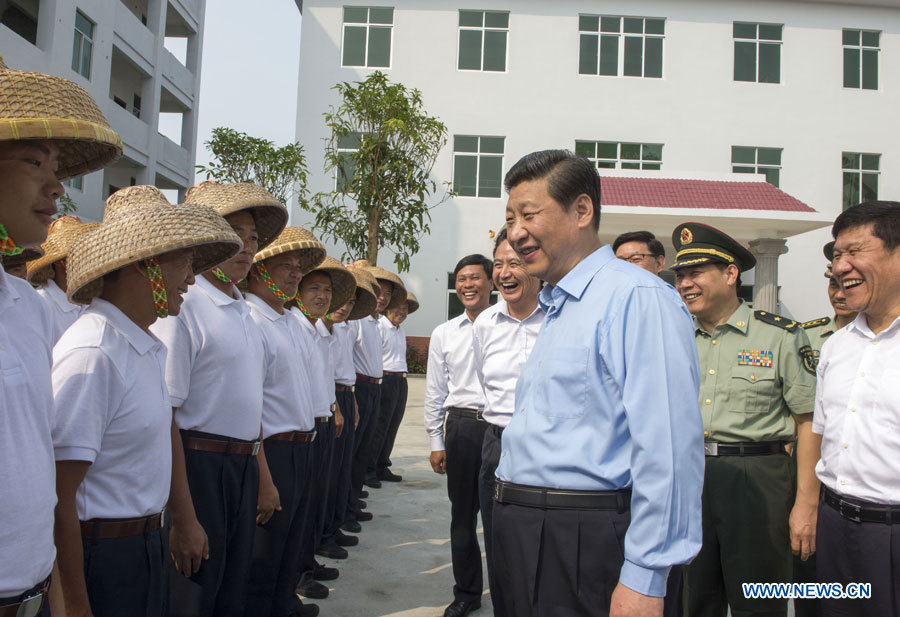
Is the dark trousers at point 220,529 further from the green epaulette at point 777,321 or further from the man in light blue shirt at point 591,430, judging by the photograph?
the green epaulette at point 777,321

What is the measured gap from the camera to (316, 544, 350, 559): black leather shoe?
4.80 metres

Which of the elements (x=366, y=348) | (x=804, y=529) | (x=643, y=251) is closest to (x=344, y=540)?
(x=366, y=348)

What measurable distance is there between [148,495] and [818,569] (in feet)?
8.20

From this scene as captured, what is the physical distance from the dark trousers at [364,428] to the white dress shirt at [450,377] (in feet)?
5.49

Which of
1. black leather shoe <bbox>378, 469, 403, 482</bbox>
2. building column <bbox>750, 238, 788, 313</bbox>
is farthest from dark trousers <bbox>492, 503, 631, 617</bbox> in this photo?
building column <bbox>750, 238, 788, 313</bbox>

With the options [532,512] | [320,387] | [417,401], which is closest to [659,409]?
[532,512]

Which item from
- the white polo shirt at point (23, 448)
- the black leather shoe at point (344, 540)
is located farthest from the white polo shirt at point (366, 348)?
the white polo shirt at point (23, 448)

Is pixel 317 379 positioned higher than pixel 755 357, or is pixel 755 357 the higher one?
pixel 755 357

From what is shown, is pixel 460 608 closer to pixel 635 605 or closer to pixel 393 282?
pixel 635 605

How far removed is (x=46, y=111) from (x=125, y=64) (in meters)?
19.9

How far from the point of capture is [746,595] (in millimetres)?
2916

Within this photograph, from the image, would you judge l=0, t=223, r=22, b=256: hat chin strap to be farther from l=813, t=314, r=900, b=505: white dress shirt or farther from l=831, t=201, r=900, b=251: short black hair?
l=813, t=314, r=900, b=505: white dress shirt

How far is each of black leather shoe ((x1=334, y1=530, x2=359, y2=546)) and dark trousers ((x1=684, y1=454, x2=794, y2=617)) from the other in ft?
9.10

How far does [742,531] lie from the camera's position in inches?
118
